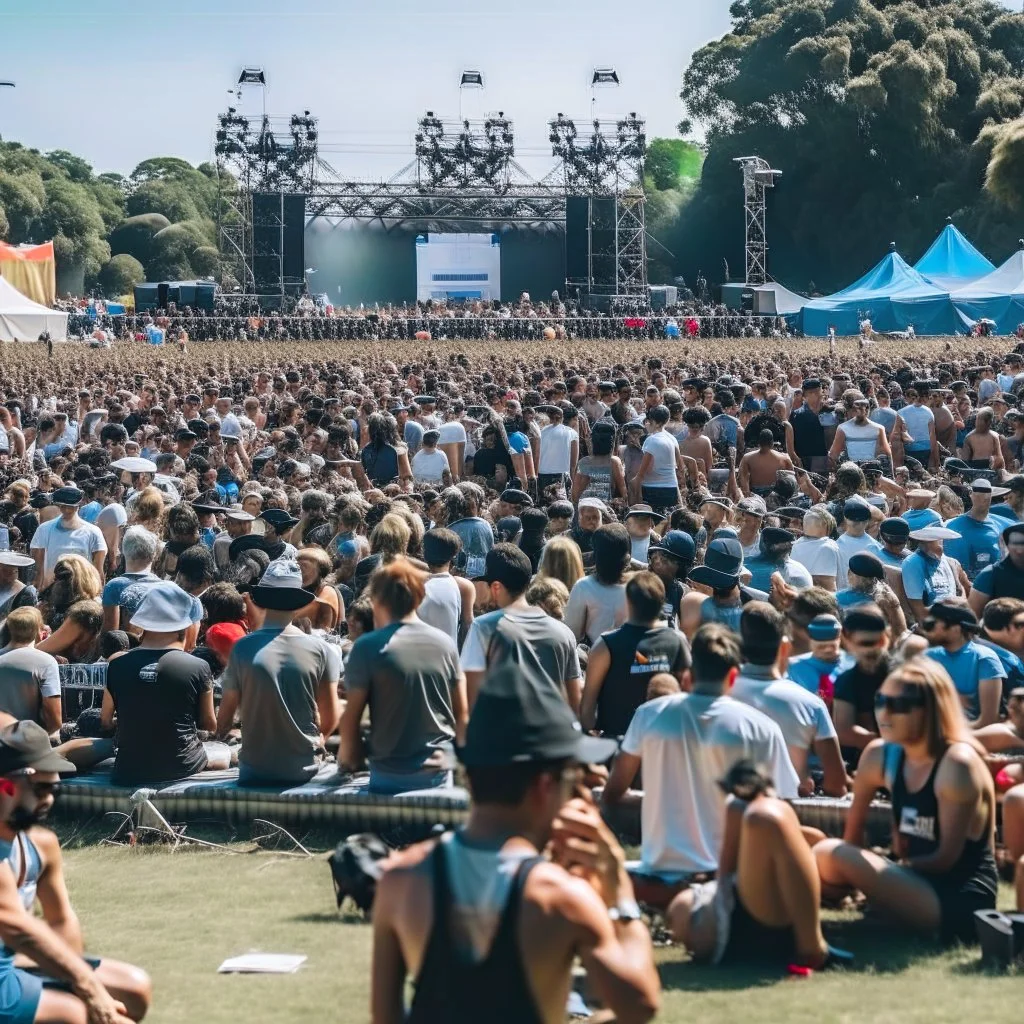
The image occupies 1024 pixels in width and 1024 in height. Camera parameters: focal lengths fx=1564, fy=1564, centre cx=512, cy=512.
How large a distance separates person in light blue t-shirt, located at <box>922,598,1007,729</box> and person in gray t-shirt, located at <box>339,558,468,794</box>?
181cm

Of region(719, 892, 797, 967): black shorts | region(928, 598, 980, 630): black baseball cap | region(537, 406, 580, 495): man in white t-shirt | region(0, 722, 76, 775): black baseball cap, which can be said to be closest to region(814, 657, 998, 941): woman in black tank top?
region(719, 892, 797, 967): black shorts

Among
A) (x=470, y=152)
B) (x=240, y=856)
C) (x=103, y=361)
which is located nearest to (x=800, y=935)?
(x=240, y=856)

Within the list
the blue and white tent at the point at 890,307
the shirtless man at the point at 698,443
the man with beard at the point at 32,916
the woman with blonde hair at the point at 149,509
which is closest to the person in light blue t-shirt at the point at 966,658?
the man with beard at the point at 32,916

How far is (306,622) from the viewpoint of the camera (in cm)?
732

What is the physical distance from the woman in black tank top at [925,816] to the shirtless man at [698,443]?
723cm

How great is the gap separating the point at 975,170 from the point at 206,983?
53.7 m

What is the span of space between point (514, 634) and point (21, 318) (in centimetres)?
3222

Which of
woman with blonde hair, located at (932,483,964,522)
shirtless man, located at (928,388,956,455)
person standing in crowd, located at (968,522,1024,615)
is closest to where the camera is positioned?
person standing in crowd, located at (968,522,1024,615)

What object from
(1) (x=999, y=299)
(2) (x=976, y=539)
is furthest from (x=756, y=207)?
(2) (x=976, y=539)

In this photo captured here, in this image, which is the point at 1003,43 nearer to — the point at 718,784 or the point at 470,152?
the point at 470,152

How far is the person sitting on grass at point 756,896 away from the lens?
14.0 ft

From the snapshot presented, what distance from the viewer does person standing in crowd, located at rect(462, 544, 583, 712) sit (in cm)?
611

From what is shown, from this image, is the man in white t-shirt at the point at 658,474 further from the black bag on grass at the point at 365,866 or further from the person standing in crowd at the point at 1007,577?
the black bag on grass at the point at 365,866

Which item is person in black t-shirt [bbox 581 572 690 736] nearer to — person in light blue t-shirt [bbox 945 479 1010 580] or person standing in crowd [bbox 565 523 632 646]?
person standing in crowd [bbox 565 523 632 646]
